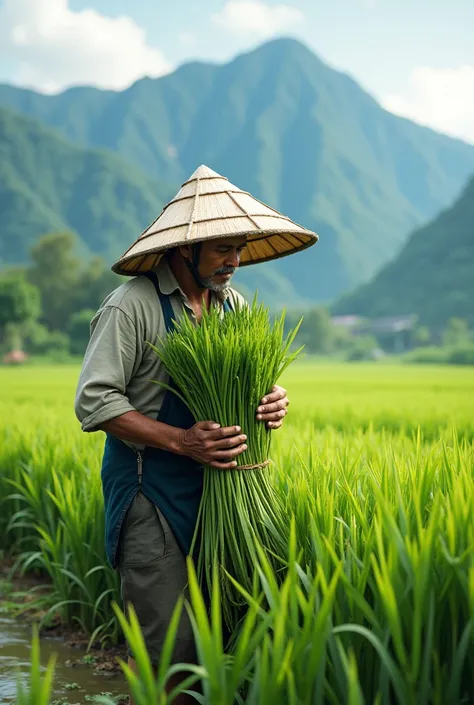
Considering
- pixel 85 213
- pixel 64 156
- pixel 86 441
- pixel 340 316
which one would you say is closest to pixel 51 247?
pixel 340 316

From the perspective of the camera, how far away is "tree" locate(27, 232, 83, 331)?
79.4 m

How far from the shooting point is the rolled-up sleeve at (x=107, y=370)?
243cm

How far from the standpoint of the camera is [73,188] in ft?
581

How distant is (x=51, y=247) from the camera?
8225 centimetres

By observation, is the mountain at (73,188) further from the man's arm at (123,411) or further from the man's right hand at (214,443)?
the man's right hand at (214,443)

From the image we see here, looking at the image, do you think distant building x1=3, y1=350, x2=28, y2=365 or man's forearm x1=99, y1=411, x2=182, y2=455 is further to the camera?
distant building x1=3, y1=350, x2=28, y2=365

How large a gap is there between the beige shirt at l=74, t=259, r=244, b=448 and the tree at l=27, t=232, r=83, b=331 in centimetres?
7747

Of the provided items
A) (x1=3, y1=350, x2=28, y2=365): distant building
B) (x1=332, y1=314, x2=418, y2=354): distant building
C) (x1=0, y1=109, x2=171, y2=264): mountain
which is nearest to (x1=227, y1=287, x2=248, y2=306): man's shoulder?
(x1=3, y1=350, x2=28, y2=365): distant building

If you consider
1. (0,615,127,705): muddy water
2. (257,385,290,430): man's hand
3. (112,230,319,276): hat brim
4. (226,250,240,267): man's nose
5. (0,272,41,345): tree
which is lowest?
(0,615,127,705): muddy water

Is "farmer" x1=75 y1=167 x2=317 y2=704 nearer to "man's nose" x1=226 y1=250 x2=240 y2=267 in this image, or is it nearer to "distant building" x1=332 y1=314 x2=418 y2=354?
"man's nose" x1=226 y1=250 x2=240 y2=267

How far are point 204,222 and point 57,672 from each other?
2019 millimetres

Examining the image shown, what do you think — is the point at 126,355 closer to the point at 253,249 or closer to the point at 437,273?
the point at 253,249

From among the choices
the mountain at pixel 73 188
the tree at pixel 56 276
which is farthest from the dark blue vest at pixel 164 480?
the mountain at pixel 73 188

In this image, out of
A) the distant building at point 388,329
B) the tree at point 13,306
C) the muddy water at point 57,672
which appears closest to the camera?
the muddy water at point 57,672
